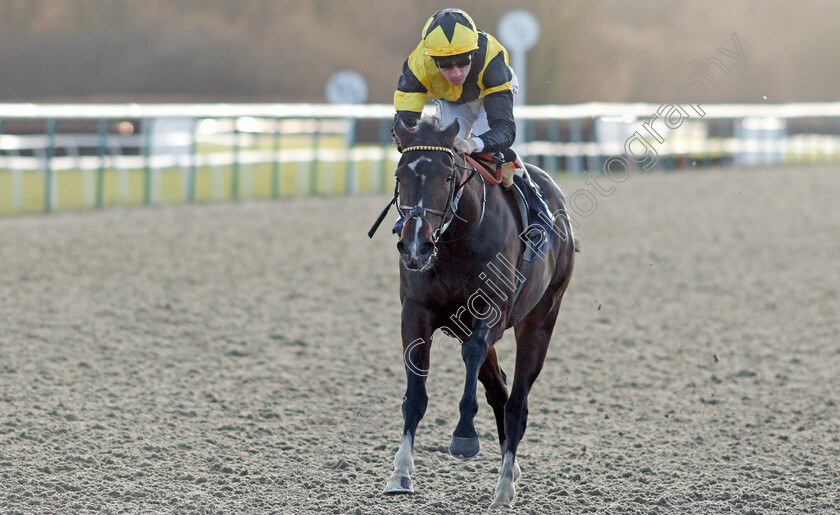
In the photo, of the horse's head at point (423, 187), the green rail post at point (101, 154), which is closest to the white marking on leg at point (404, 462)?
the horse's head at point (423, 187)

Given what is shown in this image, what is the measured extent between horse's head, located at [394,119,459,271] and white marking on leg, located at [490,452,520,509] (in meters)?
1.09

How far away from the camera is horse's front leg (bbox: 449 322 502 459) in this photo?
3803 millimetres

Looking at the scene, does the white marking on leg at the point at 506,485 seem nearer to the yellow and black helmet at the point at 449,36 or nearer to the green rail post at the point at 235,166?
the yellow and black helmet at the point at 449,36

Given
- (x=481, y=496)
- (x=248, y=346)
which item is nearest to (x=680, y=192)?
(x=248, y=346)

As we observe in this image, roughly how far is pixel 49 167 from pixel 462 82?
401 inches

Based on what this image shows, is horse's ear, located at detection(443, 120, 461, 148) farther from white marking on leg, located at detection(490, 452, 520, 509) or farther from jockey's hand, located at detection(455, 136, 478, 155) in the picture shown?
white marking on leg, located at detection(490, 452, 520, 509)

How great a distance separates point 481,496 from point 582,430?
123cm

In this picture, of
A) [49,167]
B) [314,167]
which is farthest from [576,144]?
[49,167]

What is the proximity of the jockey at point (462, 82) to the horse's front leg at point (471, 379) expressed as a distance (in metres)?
0.68

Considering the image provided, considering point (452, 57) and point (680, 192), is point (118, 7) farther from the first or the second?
point (452, 57)

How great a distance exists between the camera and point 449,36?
A: 12.4ft

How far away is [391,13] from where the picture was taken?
2631 cm

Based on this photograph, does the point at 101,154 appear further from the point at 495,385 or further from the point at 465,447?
the point at 465,447

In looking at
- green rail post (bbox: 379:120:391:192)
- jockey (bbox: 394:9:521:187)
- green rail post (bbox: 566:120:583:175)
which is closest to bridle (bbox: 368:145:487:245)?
jockey (bbox: 394:9:521:187)
